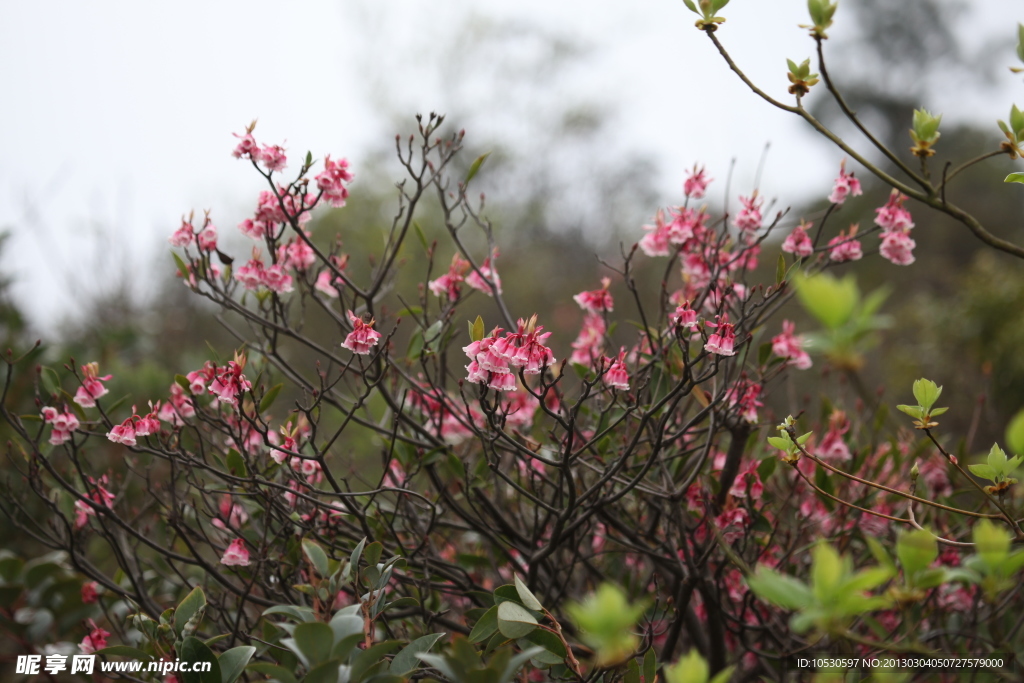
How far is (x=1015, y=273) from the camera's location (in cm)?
704

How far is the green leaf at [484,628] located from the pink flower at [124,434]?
92 centimetres

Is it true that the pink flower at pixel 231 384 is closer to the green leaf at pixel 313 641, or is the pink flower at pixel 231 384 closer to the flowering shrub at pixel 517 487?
the flowering shrub at pixel 517 487

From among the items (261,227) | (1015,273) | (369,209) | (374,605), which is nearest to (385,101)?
(369,209)

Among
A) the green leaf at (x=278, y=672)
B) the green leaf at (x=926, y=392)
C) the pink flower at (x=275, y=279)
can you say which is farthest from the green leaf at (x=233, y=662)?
the green leaf at (x=926, y=392)

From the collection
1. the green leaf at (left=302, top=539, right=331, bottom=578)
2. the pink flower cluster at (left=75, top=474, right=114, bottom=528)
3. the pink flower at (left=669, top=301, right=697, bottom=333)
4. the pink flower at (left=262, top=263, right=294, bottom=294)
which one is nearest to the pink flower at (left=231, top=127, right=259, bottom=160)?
the pink flower at (left=262, top=263, right=294, bottom=294)

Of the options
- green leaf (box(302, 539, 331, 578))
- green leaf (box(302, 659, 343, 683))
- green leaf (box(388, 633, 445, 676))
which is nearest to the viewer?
green leaf (box(302, 659, 343, 683))

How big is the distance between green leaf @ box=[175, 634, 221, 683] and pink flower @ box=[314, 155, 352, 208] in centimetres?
117

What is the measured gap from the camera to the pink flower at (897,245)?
1.85 meters

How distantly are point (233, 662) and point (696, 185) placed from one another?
1.76 metres

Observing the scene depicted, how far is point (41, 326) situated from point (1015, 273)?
10117mm

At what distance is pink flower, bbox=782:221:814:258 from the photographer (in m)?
1.91

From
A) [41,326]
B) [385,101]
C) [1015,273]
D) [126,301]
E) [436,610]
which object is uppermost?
[385,101]

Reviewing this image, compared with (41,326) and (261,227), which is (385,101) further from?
(261,227)

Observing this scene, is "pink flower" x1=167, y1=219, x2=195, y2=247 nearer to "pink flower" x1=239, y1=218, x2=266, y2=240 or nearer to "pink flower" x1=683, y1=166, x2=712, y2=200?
"pink flower" x1=239, y1=218, x2=266, y2=240
